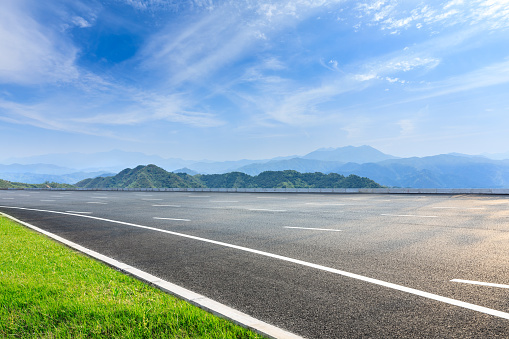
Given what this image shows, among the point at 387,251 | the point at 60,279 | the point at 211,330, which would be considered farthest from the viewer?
the point at 387,251

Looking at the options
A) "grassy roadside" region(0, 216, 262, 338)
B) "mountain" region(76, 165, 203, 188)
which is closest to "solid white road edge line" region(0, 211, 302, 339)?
"grassy roadside" region(0, 216, 262, 338)

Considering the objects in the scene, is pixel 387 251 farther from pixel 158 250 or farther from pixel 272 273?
pixel 158 250

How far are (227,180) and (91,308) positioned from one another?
514 feet

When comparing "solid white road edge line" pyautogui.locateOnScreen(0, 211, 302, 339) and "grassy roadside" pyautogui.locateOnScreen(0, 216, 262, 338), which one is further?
"grassy roadside" pyautogui.locateOnScreen(0, 216, 262, 338)

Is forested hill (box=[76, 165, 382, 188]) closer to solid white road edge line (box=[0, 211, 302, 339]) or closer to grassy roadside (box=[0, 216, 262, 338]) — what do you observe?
solid white road edge line (box=[0, 211, 302, 339])

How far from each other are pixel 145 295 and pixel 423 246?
17.8ft

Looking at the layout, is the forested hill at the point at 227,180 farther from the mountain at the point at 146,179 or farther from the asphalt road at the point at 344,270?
the asphalt road at the point at 344,270

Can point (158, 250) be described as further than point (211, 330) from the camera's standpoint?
Yes

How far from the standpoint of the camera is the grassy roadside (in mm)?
3225

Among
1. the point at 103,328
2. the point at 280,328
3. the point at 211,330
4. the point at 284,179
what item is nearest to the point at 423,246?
the point at 280,328

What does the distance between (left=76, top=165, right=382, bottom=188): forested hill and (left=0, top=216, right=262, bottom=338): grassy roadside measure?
308ft

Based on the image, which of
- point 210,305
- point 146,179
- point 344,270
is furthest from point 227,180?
point 210,305

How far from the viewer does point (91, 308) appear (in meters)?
3.68

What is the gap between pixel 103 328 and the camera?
331 centimetres
